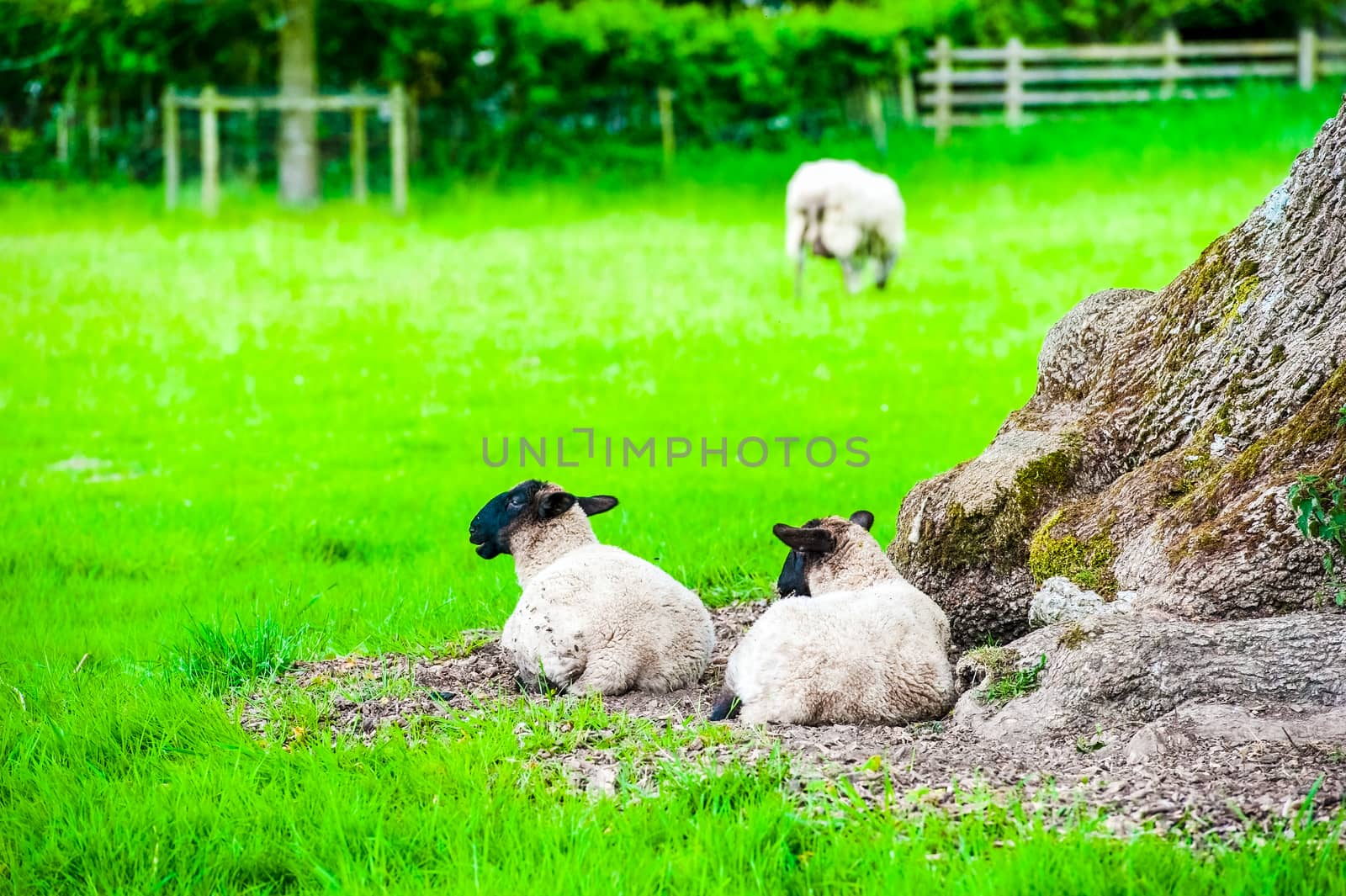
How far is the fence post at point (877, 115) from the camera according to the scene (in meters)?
29.1

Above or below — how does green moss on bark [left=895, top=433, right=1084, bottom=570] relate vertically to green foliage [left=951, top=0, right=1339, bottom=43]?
below

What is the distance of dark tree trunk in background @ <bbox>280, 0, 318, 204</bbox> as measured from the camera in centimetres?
2652

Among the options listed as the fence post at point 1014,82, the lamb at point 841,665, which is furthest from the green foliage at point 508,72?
the lamb at point 841,665

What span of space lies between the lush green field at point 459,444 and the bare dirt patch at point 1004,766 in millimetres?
143

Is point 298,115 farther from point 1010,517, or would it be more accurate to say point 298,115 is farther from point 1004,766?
point 1004,766

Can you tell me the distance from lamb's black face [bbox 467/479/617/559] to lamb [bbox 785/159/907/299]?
1109 cm

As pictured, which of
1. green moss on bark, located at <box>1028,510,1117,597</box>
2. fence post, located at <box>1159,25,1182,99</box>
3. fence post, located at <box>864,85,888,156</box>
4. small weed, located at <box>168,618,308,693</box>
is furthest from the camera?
fence post, located at <box>1159,25,1182,99</box>

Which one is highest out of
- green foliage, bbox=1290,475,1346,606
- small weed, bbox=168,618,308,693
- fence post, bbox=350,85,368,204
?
fence post, bbox=350,85,368,204

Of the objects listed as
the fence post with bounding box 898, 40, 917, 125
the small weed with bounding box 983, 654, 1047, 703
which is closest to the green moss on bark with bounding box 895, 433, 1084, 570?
the small weed with bounding box 983, 654, 1047, 703

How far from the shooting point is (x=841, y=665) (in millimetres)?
4949

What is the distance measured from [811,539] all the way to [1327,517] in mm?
1952

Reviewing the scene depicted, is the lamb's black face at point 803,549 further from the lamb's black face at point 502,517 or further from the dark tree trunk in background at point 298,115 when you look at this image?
the dark tree trunk in background at point 298,115

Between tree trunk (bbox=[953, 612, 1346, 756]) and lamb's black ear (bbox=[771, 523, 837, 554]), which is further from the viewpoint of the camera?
lamb's black ear (bbox=[771, 523, 837, 554])

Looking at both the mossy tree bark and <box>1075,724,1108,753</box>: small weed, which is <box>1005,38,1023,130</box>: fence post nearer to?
the mossy tree bark
